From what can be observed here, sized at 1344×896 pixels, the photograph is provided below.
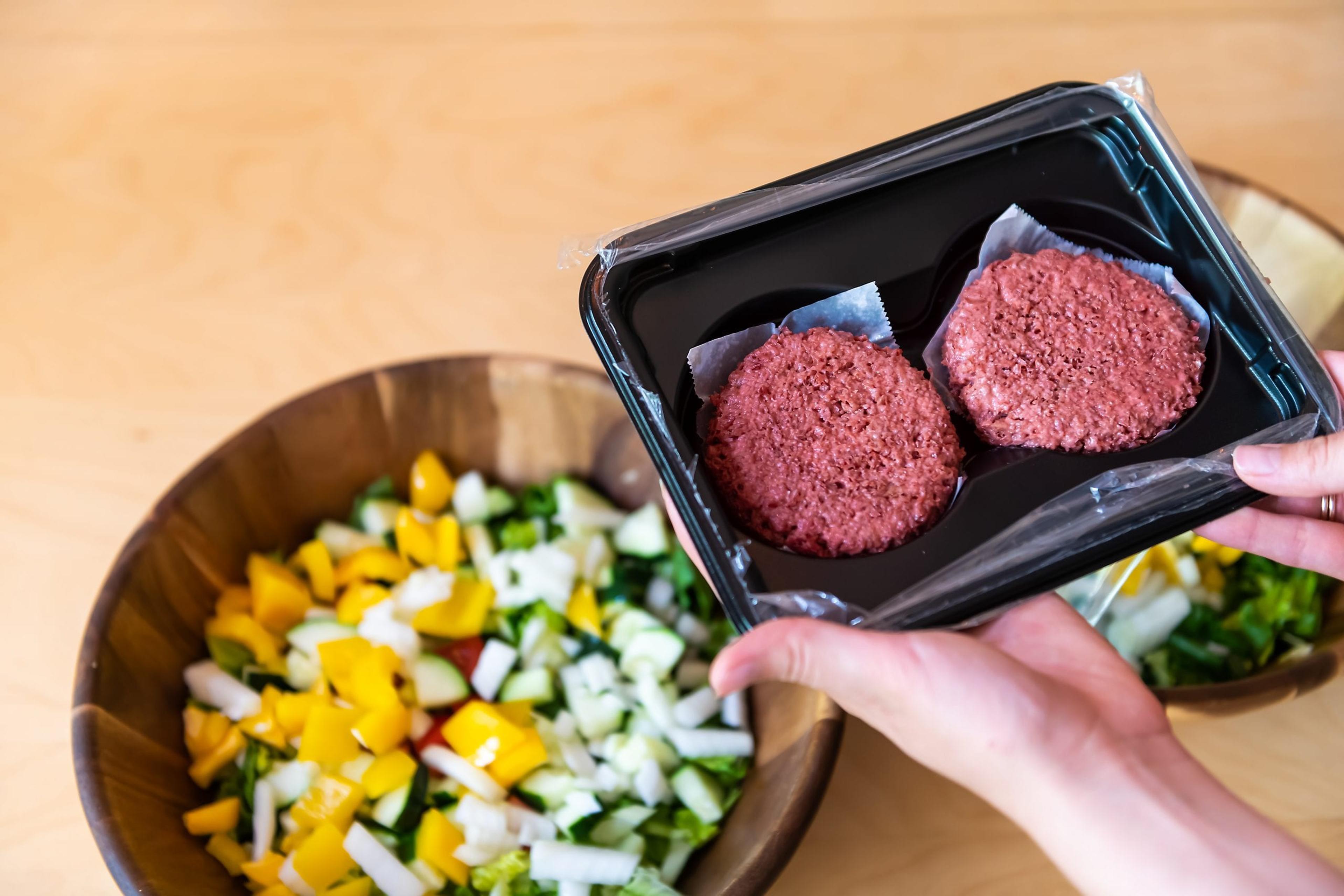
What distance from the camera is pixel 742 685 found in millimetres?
868

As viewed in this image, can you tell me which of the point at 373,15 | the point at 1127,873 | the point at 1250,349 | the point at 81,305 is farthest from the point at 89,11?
the point at 1127,873

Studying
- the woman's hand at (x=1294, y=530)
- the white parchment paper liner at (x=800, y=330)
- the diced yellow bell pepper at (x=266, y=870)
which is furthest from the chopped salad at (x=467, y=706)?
the woman's hand at (x=1294, y=530)

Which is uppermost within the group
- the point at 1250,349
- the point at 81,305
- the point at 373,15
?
the point at 373,15

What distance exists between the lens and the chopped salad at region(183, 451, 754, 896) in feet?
3.91

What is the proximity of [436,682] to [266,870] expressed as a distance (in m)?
0.29

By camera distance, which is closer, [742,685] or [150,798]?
[742,685]

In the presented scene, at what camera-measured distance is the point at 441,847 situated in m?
1.19

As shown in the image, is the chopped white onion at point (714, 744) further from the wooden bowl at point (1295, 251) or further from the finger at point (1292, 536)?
the wooden bowl at point (1295, 251)

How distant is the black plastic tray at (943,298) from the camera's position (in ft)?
3.36

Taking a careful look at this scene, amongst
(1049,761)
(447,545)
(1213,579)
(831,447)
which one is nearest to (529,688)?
(447,545)

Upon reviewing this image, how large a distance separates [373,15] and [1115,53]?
160 cm

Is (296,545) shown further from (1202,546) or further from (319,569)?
(1202,546)

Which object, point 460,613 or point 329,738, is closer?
point 329,738

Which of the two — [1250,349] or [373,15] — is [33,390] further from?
[1250,349]
